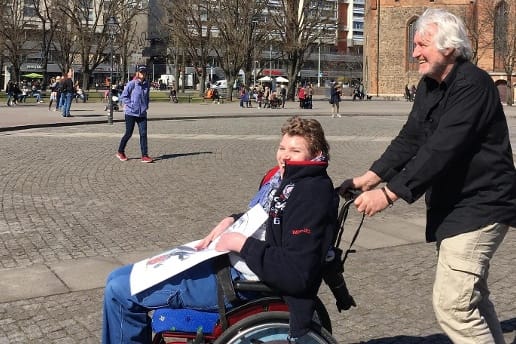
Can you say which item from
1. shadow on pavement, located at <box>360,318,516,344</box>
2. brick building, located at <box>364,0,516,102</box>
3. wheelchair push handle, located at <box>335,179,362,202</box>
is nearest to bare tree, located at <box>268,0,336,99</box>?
brick building, located at <box>364,0,516,102</box>

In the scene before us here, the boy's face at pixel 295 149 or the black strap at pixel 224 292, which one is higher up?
the boy's face at pixel 295 149

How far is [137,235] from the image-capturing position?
7.08 m

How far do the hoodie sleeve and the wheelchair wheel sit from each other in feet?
0.47

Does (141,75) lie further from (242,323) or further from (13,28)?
(13,28)

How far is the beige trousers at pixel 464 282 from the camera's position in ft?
10.2

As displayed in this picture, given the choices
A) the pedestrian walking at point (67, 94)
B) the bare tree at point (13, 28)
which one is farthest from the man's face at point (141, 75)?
the bare tree at point (13, 28)

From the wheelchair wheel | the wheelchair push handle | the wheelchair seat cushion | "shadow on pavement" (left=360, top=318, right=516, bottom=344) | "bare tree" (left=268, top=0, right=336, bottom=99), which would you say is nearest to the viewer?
the wheelchair wheel

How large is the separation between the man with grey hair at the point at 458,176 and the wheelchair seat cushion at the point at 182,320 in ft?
2.92

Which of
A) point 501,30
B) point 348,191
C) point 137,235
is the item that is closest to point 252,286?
point 348,191

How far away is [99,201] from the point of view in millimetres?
9000

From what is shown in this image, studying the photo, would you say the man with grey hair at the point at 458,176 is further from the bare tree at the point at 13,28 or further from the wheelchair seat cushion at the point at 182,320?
the bare tree at the point at 13,28

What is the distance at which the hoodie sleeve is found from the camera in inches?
113

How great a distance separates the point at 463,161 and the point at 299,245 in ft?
2.96

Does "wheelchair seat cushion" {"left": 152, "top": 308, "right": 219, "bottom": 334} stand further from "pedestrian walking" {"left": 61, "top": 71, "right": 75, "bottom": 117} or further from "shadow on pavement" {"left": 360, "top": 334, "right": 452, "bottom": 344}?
"pedestrian walking" {"left": 61, "top": 71, "right": 75, "bottom": 117}
